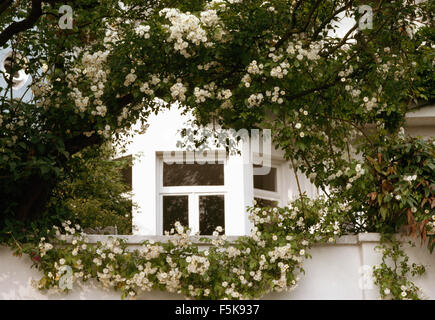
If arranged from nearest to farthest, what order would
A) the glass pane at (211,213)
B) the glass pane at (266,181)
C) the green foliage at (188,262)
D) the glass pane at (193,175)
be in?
1. the green foliage at (188,262)
2. the glass pane at (211,213)
3. the glass pane at (193,175)
4. the glass pane at (266,181)

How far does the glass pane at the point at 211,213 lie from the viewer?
8.37 m

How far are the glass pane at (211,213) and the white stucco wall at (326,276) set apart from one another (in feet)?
12.6

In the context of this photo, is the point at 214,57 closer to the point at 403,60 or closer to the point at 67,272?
the point at 403,60

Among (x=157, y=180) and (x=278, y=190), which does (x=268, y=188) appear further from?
(x=157, y=180)

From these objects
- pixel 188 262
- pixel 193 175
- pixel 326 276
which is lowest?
pixel 326 276

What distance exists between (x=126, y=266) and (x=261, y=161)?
4638 mm

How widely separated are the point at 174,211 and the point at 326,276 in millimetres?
4231

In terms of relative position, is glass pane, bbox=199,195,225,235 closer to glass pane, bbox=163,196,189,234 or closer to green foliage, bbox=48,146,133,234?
glass pane, bbox=163,196,189,234

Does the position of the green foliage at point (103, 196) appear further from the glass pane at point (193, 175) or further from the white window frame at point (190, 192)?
the glass pane at point (193, 175)

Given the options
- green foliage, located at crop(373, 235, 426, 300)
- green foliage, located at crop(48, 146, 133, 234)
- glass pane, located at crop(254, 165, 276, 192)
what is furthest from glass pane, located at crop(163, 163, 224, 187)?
green foliage, located at crop(373, 235, 426, 300)

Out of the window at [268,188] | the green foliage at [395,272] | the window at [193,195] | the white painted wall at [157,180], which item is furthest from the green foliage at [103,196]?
the green foliage at [395,272]

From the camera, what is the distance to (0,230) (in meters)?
4.44

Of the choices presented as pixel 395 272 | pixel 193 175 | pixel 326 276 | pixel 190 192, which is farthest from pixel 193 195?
pixel 395 272

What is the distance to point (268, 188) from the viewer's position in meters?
8.81
